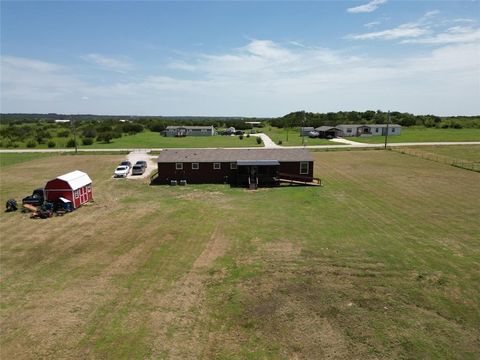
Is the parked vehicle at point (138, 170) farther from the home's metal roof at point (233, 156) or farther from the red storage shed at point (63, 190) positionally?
the red storage shed at point (63, 190)

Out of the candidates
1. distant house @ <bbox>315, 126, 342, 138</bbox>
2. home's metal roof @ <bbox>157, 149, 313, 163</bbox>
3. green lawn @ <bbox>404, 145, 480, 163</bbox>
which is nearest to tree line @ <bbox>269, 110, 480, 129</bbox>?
distant house @ <bbox>315, 126, 342, 138</bbox>

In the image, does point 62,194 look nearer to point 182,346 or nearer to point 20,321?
point 20,321

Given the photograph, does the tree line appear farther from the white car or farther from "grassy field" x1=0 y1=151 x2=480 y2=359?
"grassy field" x1=0 y1=151 x2=480 y2=359

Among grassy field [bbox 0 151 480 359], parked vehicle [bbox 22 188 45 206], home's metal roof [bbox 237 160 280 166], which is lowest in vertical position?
grassy field [bbox 0 151 480 359]

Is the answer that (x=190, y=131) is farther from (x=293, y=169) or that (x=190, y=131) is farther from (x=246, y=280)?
(x=246, y=280)

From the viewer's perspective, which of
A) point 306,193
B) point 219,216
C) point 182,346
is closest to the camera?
point 182,346

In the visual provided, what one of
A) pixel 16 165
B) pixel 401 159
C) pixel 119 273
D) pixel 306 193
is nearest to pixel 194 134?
pixel 16 165

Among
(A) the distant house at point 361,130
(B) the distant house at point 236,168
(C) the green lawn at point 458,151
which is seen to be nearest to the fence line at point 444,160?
(C) the green lawn at point 458,151

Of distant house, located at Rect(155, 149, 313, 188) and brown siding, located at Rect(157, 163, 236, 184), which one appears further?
brown siding, located at Rect(157, 163, 236, 184)
